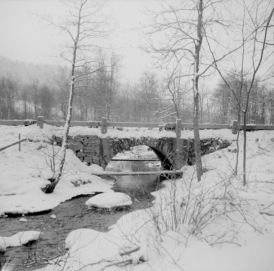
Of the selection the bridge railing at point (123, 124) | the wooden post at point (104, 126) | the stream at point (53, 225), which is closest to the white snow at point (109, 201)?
the stream at point (53, 225)

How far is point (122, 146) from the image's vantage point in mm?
13945

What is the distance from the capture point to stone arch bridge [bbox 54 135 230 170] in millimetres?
13742

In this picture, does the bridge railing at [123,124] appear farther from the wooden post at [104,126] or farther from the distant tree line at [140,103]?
the distant tree line at [140,103]

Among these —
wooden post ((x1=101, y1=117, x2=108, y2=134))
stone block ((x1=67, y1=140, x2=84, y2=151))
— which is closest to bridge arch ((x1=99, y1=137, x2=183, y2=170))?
wooden post ((x1=101, y1=117, x2=108, y2=134))

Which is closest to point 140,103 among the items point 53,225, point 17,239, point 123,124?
point 123,124

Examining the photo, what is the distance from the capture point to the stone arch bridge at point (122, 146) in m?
13.7

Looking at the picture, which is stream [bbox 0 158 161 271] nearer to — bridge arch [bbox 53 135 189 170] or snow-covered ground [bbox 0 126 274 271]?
snow-covered ground [bbox 0 126 274 271]

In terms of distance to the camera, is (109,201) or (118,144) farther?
(118,144)

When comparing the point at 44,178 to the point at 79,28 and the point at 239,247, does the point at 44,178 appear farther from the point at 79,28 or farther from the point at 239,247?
the point at 239,247

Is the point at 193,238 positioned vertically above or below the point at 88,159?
above

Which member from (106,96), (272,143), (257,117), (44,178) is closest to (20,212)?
(44,178)

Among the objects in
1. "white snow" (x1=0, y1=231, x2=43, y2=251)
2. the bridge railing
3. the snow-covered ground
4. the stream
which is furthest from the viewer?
the bridge railing

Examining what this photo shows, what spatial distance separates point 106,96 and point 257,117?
24.6m

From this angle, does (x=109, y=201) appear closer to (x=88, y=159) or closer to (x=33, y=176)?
(x=33, y=176)
